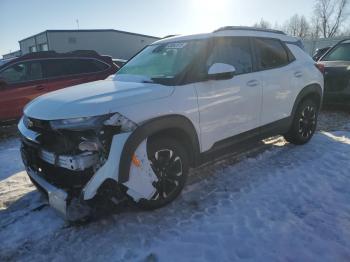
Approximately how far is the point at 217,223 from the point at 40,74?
19.0ft

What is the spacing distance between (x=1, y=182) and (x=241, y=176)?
3.19 meters

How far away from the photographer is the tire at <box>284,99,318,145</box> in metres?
5.18

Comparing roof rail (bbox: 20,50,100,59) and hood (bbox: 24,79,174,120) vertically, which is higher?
roof rail (bbox: 20,50,100,59)

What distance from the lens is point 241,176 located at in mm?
4262

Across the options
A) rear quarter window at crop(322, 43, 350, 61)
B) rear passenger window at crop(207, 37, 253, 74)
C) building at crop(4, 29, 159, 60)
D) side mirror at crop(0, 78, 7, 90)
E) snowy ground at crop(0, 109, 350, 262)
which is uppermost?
building at crop(4, 29, 159, 60)

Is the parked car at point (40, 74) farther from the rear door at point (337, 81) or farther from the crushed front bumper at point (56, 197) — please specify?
the rear door at point (337, 81)

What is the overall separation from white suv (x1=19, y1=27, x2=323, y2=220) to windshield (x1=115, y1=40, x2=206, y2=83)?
0.05 ft

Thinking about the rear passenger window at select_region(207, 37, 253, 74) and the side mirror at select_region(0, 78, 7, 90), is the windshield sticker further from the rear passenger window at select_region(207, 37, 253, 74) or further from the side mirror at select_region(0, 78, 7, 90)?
the side mirror at select_region(0, 78, 7, 90)

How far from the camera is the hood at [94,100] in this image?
287cm

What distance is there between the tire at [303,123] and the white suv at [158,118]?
0.34 meters

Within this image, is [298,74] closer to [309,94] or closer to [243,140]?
[309,94]

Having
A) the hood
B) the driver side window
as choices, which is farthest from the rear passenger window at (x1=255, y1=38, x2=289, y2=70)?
the driver side window

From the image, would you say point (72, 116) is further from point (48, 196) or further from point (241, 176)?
point (241, 176)

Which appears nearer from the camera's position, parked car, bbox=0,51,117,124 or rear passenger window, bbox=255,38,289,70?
rear passenger window, bbox=255,38,289,70
